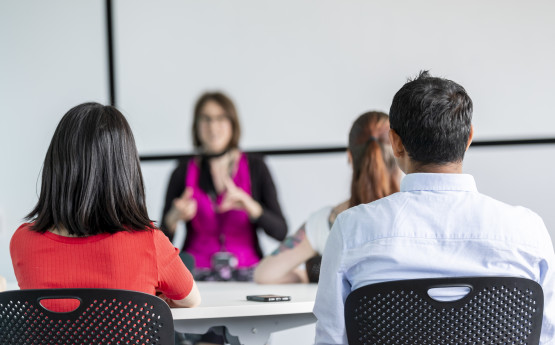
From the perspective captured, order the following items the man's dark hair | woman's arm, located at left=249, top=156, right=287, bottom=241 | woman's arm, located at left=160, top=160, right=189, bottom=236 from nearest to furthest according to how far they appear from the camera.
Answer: the man's dark hair
woman's arm, located at left=249, top=156, right=287, bottom=241
woman's arm, located at left=160, top=160, right=189, bottom=236

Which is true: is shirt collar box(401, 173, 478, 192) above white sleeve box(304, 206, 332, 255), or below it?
above

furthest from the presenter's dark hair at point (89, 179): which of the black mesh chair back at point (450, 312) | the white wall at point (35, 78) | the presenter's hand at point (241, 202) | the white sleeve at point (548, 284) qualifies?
the white wall at point (35, 78)

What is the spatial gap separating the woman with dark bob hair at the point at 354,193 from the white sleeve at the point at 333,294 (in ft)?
2.76

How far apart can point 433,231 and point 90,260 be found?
28.0 inches

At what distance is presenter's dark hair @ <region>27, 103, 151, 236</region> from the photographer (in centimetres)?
139

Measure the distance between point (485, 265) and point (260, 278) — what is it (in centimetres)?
113

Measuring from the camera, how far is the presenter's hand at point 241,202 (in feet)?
10.4

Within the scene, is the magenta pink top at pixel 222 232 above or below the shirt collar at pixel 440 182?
below

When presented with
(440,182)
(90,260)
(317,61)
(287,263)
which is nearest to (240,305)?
(90,260)

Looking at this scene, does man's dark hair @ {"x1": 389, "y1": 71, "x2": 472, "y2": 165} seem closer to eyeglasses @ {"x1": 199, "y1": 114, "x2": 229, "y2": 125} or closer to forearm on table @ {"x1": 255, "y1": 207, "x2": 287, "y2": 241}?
forearm on table @ {"x1": 255, "y1": 207, "x2": 287, "y2": 241}

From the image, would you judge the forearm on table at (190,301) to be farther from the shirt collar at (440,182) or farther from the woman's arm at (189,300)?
the shirt collar at (440,182)

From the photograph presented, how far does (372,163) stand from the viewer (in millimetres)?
2059

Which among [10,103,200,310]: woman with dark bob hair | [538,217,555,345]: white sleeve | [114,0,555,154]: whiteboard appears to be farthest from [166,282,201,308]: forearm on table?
[114,0,555,154]: whiteboard

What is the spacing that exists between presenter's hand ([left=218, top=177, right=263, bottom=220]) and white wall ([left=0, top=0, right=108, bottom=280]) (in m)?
1.23
